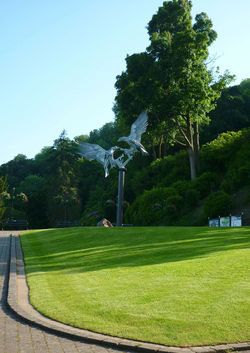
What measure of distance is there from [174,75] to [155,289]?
117 ft

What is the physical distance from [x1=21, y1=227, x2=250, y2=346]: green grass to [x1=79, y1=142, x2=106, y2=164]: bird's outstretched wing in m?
20.4

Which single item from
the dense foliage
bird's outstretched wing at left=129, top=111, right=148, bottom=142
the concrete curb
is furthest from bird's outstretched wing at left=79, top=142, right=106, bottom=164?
the concrete curb

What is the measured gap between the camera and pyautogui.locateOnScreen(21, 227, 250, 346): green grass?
6.50 metres

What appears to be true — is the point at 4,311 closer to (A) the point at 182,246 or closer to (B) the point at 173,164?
(A) the point at 182,246

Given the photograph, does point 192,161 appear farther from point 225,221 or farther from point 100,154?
point 225,221

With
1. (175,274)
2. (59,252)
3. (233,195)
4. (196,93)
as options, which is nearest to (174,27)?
(196,93)

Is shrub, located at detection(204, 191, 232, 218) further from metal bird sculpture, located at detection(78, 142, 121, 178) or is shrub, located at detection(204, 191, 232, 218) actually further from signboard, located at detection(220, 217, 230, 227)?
metal bird sculpture, located at detection(78, 142, 121, 178)

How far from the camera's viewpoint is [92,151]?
121 feet

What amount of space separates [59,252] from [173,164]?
3608 cm

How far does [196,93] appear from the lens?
41.8 metres

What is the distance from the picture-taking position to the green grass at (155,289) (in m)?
6.50

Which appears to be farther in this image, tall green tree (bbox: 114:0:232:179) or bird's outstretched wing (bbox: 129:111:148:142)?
tall green tree (bbox: 114:0:232:179)

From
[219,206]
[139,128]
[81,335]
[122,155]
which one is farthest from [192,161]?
[81,335]

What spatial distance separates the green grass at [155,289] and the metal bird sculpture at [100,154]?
1981 cm
